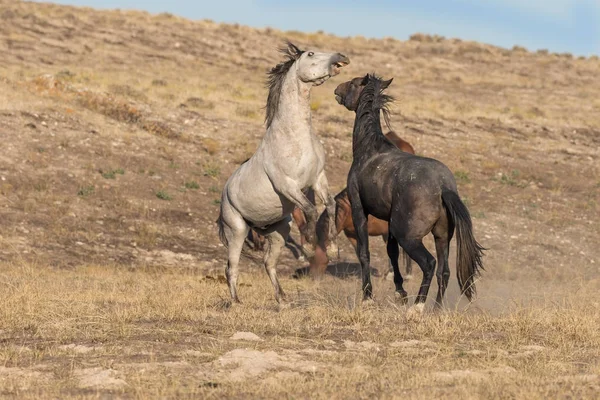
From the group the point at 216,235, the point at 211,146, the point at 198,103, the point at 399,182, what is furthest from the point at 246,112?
the point at 399,182

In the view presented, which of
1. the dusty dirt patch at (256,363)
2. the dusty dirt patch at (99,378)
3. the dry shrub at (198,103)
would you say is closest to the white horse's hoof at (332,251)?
the dusty dirt patch at (256,363)

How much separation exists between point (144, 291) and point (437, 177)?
446cm

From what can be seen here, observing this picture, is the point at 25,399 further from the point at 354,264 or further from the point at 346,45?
the point at 346,45

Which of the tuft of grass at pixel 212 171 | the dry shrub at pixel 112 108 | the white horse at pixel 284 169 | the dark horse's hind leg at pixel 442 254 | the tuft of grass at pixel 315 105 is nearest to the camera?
the dark horse's hind leg at pixel 442 254

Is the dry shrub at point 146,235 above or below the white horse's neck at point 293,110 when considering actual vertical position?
below

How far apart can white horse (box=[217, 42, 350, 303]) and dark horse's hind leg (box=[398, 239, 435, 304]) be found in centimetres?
111

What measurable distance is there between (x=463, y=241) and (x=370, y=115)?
2344 mm

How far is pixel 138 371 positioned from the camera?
264 inches

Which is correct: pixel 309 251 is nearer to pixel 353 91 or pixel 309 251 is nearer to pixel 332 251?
pixel 332 251

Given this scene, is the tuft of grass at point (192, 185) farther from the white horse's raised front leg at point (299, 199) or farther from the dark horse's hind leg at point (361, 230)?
the white horse's raised front leg at point (299, 199)

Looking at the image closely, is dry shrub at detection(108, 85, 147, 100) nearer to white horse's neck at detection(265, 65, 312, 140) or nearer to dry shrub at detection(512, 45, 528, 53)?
white horse's neck at detection(265, 65, 312, 140)

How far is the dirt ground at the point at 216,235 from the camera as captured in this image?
23.0 ft

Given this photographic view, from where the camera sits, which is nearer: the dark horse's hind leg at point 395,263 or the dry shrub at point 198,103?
the dark horse's hind leg at point 395,263

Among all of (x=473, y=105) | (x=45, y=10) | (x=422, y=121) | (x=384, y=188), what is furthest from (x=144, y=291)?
(x=45, y=10)
